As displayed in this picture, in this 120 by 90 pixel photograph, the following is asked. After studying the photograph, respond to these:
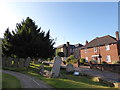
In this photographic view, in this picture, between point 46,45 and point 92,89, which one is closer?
point 92,89

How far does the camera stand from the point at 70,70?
60.2ft

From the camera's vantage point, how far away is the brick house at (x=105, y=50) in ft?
106

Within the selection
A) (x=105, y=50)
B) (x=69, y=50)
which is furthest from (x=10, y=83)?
(x=69, y=50)

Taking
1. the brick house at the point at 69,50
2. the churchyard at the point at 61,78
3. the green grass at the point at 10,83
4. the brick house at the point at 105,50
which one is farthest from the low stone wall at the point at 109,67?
the brick house at the point at 69,50

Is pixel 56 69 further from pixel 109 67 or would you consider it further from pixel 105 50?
pixel 105 50

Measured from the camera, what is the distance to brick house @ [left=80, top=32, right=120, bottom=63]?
32.3 m

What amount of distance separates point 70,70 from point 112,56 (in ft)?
66.5

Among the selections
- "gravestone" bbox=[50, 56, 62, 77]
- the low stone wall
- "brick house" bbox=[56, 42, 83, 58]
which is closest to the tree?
"gravestone" bbox=[50, 56, 62, 77]

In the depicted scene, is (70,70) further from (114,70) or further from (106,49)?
(106,49)

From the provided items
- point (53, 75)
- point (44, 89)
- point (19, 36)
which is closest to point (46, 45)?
point (19, 36)

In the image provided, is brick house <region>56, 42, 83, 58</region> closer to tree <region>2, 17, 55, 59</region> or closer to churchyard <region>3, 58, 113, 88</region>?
tree <region>2, 17, 55, 59</region>

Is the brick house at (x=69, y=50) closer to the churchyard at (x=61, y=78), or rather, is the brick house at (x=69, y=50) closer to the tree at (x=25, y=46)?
the tree at (x=25, y=46)

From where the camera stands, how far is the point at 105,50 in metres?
35.8

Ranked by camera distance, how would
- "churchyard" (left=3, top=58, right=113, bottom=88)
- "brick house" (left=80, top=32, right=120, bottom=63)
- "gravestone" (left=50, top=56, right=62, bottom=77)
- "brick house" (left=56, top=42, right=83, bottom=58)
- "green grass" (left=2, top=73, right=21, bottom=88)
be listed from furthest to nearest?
1. "brick house" (left=56, top=42, right=83, bottom=58)
2. "brick house" (left=80, top=32, right=120, bottom=63)
3. "gravestone" (left=50, top=56, right=62, bottom=77)
4. "churchyard" (left=3, top=58, right=113, bottom=88)
5. "green grass" (left=2, top=73, right=21, bottom=88)
